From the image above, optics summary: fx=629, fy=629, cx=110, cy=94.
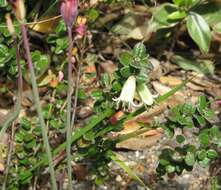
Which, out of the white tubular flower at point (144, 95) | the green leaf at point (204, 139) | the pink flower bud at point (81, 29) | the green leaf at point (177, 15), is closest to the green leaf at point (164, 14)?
the green leaf at point (177, 15)

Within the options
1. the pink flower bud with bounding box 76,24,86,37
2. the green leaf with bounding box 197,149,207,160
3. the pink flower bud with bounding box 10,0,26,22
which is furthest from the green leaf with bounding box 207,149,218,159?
the pink flower bud with bounding box 10,0,26,22

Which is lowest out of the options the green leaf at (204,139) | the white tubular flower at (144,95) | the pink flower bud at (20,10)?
the green leaf at (204,139)

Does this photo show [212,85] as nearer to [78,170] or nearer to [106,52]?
[106,52]

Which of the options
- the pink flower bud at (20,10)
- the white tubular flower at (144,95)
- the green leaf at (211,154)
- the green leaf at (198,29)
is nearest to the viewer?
the pink flower bud at (20,10)

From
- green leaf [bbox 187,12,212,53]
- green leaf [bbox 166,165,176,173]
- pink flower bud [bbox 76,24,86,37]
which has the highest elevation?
pink flower bud [bbox 76,24,86,37]

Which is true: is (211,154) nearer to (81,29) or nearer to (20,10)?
(81,29)

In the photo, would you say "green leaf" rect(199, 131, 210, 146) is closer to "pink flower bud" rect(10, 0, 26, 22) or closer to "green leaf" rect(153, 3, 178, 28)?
"green leaf" rect(153, 3, 178, 28)

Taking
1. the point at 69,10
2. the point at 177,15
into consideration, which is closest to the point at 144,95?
the point at 69,10

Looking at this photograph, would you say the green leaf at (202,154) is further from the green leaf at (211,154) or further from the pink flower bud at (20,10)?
the pink flower bud at (20,10)
